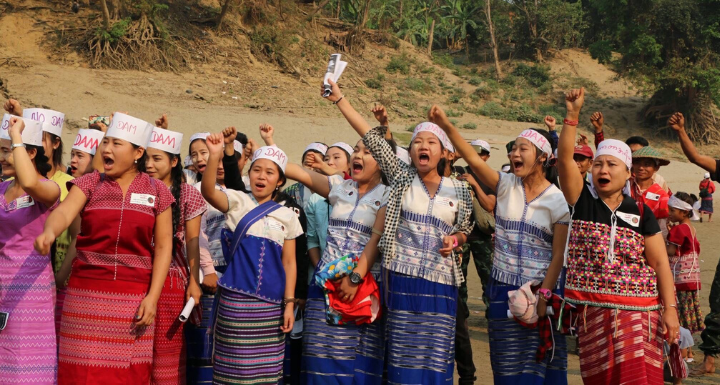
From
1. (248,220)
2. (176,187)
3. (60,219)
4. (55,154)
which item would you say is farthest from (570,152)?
(55,154)

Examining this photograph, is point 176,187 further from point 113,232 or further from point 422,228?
point 422,228

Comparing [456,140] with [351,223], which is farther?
[351,223]

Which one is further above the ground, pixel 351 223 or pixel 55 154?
pixel 55 154

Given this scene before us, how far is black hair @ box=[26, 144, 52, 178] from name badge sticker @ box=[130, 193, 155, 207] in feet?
3.18

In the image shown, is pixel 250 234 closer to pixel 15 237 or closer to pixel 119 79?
pixel 15 237

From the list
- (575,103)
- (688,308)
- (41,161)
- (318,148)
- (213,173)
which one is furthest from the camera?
(688,308)

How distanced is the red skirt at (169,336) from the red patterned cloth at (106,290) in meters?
0.27

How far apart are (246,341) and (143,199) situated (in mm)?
1159

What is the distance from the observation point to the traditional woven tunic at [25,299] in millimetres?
4479

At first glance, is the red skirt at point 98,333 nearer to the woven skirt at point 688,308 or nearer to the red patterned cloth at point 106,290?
the red patterned cloth at point 106,290

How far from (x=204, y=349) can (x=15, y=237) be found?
58.9 inches

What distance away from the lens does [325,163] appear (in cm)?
623

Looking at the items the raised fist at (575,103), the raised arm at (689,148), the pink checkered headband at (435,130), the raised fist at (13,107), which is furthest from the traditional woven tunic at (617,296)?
the raised fist at (13,107)

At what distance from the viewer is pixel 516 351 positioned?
4840mm
